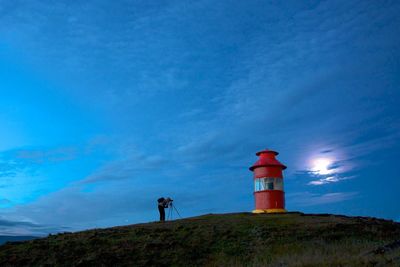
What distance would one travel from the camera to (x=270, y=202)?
3247cm

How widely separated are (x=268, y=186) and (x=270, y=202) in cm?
121

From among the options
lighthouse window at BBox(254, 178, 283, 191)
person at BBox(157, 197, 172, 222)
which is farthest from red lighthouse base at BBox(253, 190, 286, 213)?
person at BBox(157, 197, 172, 222)

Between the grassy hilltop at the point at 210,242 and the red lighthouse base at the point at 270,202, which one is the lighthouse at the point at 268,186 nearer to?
the red lighthouse base at the point at 270,202

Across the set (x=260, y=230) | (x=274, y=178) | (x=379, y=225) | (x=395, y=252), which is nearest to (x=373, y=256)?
(x=395, y=252)

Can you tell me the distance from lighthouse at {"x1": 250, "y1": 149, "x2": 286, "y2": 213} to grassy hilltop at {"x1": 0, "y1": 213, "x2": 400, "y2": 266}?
3.30m

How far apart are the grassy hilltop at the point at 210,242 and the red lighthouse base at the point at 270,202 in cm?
313

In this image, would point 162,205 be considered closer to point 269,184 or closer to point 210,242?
point 269,184

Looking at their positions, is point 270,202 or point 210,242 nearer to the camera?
point 210,242

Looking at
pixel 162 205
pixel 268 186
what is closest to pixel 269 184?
pixel 268 186

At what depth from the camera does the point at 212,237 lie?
24297mm

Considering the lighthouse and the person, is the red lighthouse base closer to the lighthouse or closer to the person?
the lighthouse

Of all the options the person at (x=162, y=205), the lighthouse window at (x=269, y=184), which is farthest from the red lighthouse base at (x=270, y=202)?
the person at (x=162, y=205)

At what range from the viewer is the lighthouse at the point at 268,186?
107 ft

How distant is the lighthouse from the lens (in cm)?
3250
